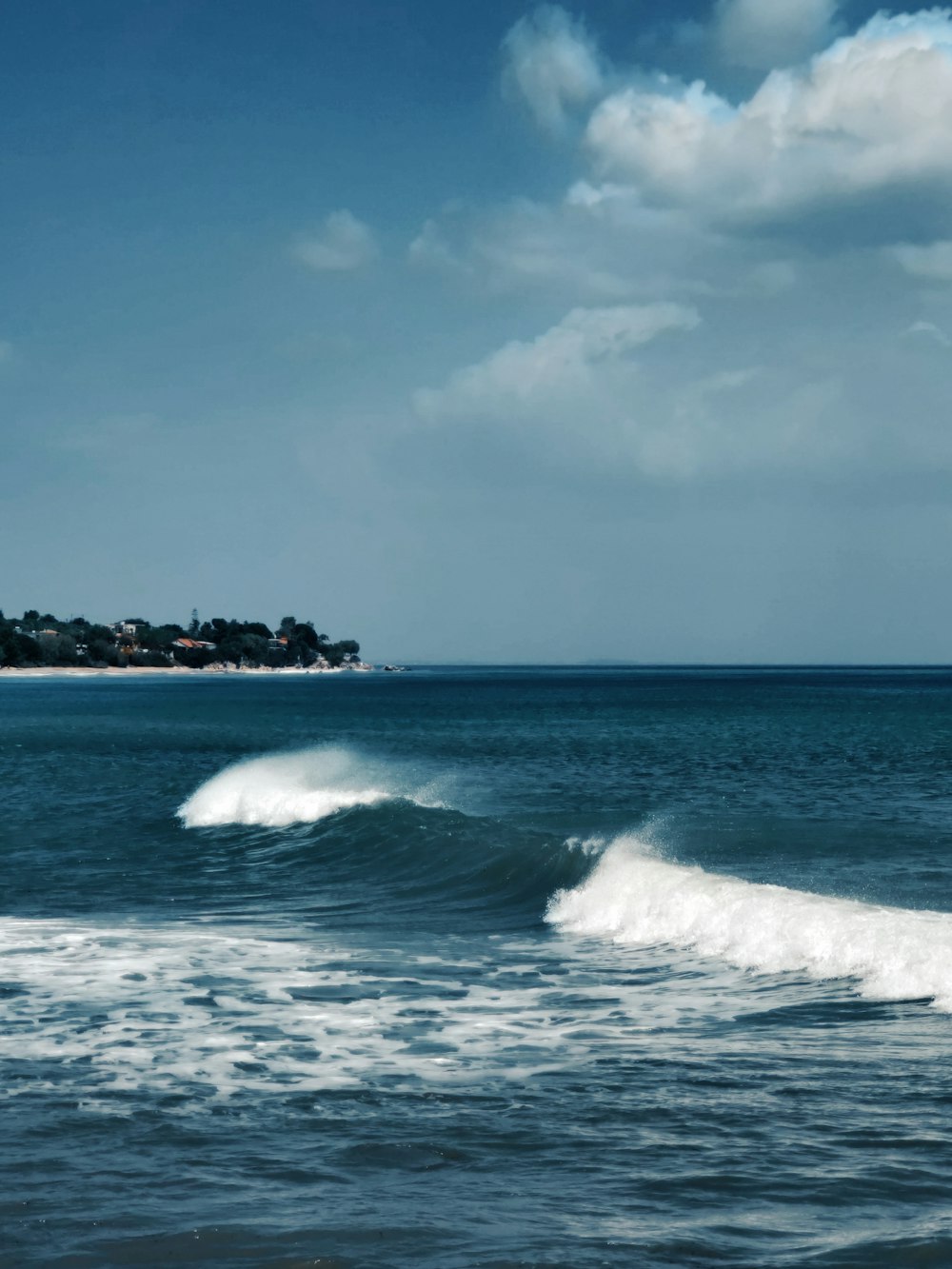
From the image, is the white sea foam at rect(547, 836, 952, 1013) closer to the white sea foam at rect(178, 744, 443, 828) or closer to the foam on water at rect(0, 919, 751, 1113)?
the foam on water at rect(0, 919, 751, 1113)

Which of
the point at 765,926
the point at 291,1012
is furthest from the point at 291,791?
the point at 291,1012

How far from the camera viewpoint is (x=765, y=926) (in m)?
16.1

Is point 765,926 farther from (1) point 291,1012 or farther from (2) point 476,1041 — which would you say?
(1) point 291,1012

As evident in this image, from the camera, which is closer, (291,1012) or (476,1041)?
(476,1041)

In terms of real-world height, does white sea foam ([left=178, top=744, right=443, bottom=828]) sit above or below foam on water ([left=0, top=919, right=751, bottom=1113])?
below

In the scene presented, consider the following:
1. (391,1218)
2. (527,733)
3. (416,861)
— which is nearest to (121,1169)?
(391,1218)

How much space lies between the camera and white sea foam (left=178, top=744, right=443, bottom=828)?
3291cm

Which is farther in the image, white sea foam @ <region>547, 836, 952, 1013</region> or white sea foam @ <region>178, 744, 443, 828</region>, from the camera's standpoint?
white sea foam @ <region>178, 744, 443, 828</region>

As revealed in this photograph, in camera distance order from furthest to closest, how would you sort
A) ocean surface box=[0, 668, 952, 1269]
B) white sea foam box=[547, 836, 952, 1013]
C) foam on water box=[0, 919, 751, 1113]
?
white sea foam box=[547, 836, 952, 1013] < foam on water box=[0, 919, 751, 1113] < ocean surface box=[0, 668, 952, 1269]

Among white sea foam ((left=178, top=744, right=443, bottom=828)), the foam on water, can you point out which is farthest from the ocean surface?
white sea foam ((left=178, top=744, right=443, bottom=828))

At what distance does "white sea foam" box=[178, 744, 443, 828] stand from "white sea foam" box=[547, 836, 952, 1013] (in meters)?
13.8

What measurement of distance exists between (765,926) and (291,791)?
73.6 feet

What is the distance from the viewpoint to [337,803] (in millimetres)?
33156

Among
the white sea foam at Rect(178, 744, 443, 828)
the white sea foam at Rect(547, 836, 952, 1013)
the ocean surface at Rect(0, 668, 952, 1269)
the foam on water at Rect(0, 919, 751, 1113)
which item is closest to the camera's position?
the ocean surface at Rect(0, 668, 952, 1269)
